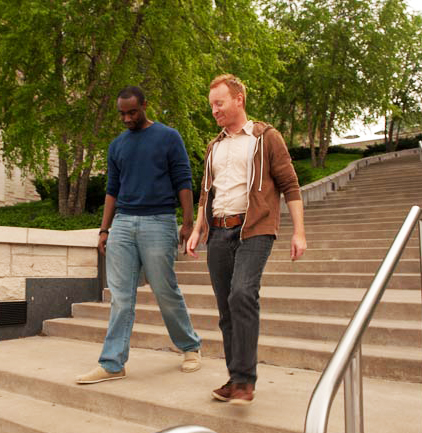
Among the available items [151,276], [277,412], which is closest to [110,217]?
[151,276]

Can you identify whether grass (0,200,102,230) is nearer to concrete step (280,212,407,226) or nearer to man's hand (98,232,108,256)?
concrete step (280,212,407,226)

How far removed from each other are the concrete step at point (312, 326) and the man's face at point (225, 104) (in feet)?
6.44

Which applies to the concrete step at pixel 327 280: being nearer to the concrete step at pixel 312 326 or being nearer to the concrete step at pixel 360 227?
the concrete step at pixel 312 326

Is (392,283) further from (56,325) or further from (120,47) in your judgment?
(120,47)

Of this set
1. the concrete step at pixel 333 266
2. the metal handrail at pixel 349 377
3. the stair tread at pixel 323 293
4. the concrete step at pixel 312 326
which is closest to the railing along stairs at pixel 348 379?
the metal handrail at pixel 349 377

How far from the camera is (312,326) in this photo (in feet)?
13.8

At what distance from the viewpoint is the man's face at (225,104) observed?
2922 mm

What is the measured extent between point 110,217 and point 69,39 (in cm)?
836

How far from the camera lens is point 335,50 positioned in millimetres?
20984

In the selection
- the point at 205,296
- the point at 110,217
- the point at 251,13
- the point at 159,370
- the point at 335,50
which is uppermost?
the point at 335,50

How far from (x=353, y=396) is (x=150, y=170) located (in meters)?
2.19

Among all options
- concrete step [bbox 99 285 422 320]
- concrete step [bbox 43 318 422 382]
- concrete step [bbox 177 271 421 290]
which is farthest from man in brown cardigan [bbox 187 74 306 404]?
concrete step [bbox 177 271 421 290]

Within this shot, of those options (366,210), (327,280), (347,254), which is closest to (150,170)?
(327,280)

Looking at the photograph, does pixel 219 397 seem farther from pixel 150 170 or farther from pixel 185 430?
pixel 185 430
